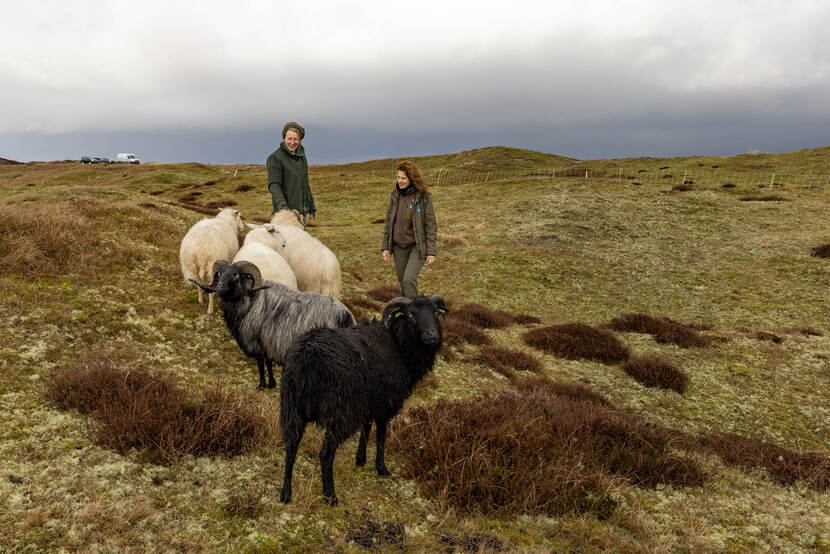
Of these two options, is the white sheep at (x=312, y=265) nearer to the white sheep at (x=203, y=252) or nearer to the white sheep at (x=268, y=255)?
the white sheep at (x=268, y=255)

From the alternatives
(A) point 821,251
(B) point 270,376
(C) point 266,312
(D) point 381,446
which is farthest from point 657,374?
(A) point 821,251

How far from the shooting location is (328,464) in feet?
14.4

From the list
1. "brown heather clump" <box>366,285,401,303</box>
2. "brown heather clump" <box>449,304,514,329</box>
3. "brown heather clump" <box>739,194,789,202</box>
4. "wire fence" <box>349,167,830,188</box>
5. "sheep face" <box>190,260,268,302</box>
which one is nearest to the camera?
"sheep face" <box>190,260,268,302</box>

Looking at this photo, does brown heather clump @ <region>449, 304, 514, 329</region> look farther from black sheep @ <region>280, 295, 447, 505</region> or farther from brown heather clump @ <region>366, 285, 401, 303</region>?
black sheep @ <region>280, 295, 447, 505</region>

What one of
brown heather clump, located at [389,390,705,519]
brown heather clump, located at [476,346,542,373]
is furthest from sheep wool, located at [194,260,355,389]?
brown heather clump, located at [476,346,542,373]

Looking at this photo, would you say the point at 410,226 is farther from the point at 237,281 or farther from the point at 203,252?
the point at 203,252

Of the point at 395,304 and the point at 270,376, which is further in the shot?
the point at 270,376

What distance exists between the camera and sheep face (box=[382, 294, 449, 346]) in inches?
197

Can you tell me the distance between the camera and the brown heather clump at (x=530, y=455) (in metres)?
4.66

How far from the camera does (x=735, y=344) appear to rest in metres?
12.7

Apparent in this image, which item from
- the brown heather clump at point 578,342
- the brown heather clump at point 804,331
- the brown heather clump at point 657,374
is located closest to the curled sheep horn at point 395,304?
the brown heather clump at point 657,374

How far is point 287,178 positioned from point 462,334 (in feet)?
20.5

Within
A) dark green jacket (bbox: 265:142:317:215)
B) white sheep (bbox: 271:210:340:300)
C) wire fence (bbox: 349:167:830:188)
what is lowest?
white sheep (bbox: 271:210:340:300)

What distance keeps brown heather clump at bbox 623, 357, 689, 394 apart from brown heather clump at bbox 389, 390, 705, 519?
124 inches
